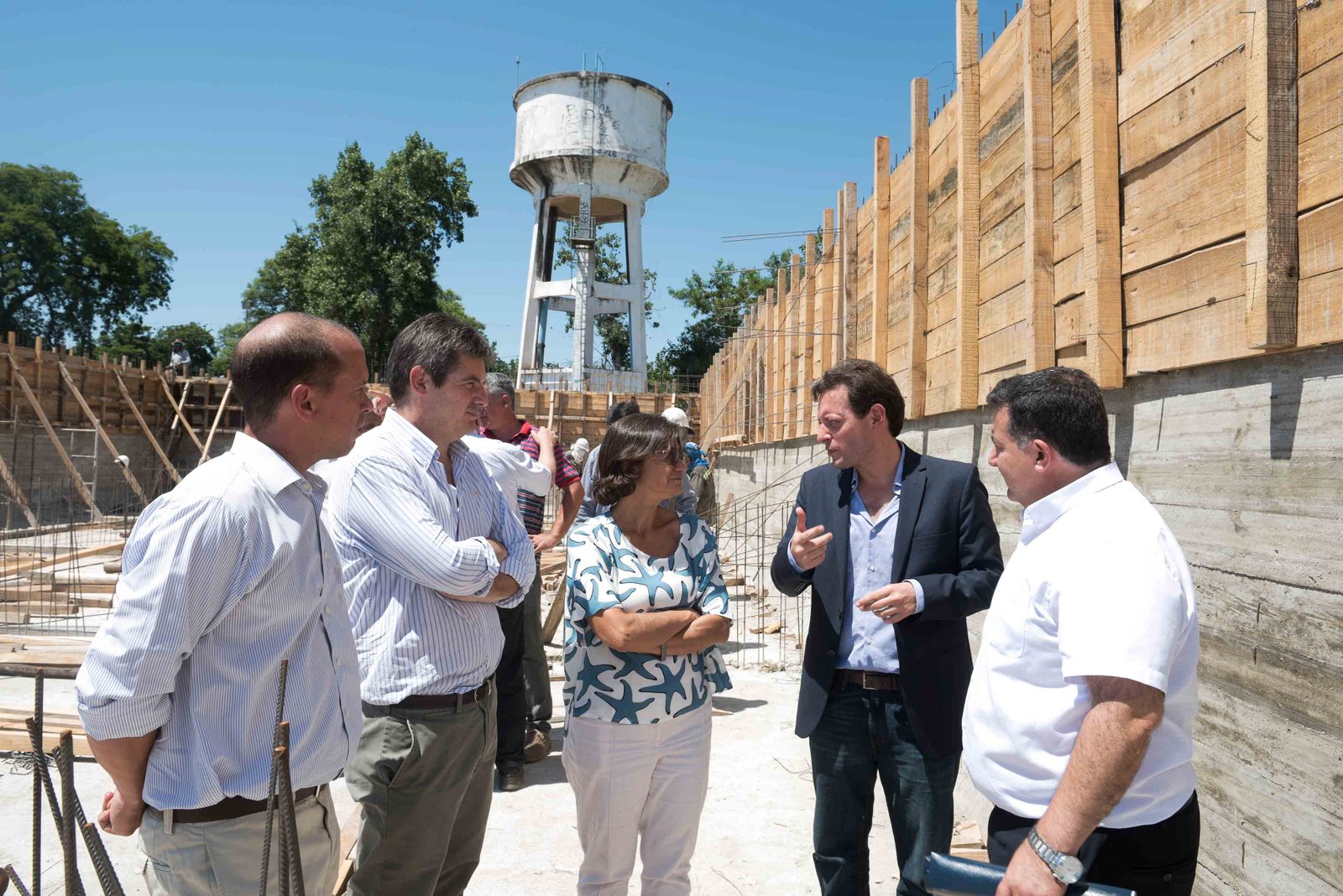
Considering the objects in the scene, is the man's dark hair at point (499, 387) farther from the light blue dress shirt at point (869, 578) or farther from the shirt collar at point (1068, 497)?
the shirt collar at point (1068, 497)

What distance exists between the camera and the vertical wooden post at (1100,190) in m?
→ 3.36

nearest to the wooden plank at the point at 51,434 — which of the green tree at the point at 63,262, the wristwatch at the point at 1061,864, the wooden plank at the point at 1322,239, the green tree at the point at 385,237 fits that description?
the green tree at the point at 385,237

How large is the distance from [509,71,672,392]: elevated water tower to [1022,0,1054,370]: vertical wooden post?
2378 centimetres

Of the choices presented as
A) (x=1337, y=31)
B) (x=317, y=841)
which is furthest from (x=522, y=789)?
(x=1337, y=31)

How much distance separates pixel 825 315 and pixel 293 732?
7363 mm

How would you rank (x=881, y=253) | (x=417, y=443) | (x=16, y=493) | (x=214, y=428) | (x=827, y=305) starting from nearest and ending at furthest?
(x=417, y=443)
(x=881, y=253)
(x=827, y=305)
(x=16, y=493)
(x=214, y=428)

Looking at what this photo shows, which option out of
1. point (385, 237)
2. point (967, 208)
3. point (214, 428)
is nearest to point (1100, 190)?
point (967, 208)

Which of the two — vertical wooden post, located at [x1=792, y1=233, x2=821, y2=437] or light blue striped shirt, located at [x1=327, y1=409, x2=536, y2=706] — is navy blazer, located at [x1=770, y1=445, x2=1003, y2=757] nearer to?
light blue striped shirt, located at [x1=327, y1=409, x2=536, y2=706]

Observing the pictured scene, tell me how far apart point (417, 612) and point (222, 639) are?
0.83m

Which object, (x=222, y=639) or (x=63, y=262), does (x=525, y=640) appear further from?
(x=63, y=262)

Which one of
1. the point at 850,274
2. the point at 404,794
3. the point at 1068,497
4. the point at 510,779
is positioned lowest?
the point at 510,779

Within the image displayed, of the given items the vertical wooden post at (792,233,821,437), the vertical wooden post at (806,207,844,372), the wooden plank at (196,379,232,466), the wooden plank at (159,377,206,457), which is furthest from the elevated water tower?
the vertical wooden post at (806,207,844,372)

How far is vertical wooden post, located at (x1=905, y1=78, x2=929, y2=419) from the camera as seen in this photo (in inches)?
229

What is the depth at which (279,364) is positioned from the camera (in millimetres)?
1930
